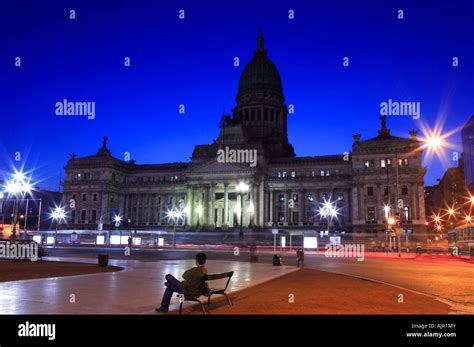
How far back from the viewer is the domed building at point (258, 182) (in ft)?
296

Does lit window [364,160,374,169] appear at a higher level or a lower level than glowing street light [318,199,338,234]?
higher

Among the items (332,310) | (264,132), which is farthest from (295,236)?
(332,310)

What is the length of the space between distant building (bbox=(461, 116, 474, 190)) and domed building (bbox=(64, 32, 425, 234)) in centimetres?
6246

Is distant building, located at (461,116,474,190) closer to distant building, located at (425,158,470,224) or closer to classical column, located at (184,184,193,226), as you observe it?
distant building, located at (425,158,470,224)

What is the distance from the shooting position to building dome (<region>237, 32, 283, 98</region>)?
11881 centimetres

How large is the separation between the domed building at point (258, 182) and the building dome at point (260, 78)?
1.00 ft

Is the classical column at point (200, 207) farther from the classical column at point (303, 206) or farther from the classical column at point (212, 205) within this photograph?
the classical column at point (303, 206)

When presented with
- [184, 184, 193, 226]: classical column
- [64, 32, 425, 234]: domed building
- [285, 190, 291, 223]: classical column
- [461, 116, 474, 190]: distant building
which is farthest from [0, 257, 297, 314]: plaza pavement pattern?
[461, 116, 474, 190]: distant building

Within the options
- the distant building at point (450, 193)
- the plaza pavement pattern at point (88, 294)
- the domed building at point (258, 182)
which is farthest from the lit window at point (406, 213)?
the plaza pavement pattern at point (88, 294)

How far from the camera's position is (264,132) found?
383ft

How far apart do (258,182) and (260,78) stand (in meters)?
36.0

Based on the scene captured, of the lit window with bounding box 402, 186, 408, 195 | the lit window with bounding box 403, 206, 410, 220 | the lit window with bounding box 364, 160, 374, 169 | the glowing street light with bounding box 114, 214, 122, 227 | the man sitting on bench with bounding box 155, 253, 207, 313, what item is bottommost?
the man sitting on bench with bounding box 155, 253, 207, 313
